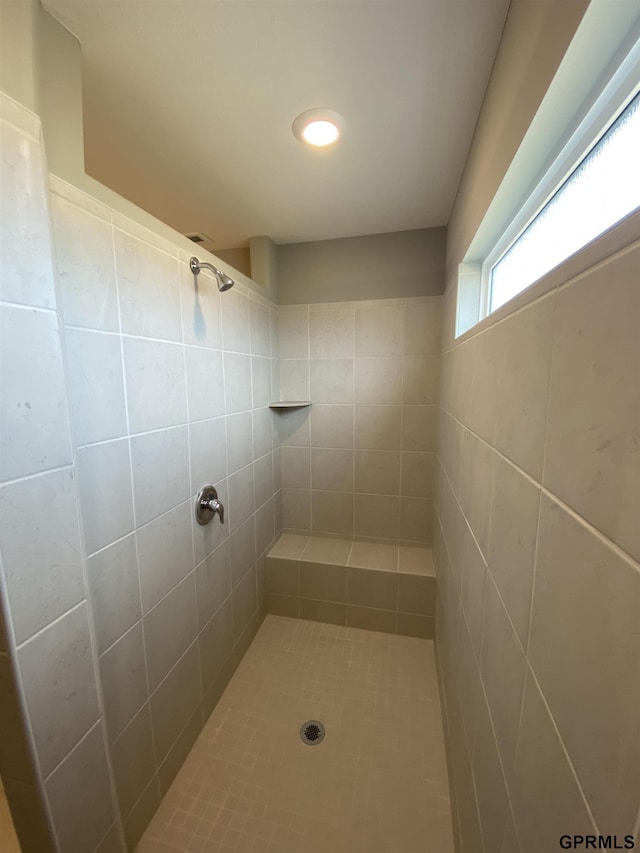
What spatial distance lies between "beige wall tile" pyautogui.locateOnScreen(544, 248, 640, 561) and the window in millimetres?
97

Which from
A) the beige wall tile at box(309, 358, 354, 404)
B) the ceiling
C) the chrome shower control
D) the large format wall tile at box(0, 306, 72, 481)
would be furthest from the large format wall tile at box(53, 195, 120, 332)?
the beige wall tile at box(309, 358, 354, 404)

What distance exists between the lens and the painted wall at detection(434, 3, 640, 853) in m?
0.31

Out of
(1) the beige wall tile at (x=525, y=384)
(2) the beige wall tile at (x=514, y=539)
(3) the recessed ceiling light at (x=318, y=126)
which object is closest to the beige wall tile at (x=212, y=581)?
(2) the beige wall tile at (x=514, y=539)

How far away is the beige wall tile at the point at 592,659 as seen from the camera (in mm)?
296

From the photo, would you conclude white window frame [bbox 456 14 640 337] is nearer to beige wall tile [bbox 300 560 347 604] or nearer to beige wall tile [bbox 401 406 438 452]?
beige wall tile [bbox 401 406 438 452]

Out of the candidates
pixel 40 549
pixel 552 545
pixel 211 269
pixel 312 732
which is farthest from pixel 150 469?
pixel 312 732

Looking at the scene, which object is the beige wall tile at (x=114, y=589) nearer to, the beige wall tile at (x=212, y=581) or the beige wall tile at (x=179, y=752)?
the beige wall tile at (x=212, y=581)

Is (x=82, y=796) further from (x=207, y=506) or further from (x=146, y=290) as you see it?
(x=146, y=290)

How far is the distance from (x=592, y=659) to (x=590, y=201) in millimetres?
694

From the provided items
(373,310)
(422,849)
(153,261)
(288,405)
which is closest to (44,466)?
(153,261)

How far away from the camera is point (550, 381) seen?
1.57ft

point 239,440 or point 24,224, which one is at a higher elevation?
point 24,224

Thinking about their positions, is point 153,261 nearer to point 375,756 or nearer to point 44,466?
point 44,466

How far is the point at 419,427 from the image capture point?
6.22 feet
